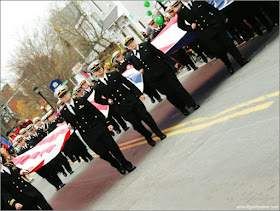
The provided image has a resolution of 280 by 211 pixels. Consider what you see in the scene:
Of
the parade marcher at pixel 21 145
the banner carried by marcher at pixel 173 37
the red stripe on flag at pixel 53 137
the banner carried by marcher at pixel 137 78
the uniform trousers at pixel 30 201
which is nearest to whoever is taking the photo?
the uniform trousers at pixel 30 201

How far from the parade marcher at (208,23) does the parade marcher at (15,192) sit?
208 inches

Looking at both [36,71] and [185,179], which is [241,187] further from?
[36,71]

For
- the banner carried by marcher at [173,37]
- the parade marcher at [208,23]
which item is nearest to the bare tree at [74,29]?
the banner carried by marcher at [173,37]

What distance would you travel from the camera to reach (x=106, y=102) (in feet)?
24.6

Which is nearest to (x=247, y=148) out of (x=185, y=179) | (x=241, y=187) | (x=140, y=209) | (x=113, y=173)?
(x=241, y=187)

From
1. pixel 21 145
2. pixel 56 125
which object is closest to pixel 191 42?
pixel 56 125

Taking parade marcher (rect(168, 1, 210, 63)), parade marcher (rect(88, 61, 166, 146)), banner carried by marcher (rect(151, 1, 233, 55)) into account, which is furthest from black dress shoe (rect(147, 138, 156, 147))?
parade marcher (rect(168, 1, 210, 63))

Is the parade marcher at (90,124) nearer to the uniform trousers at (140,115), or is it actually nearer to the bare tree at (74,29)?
the uniform trousers at (140,115)

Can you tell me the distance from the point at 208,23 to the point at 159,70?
174 cm

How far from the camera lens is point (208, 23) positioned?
26.9 feet

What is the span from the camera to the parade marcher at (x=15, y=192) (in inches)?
249

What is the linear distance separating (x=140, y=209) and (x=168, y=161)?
1.28 meters

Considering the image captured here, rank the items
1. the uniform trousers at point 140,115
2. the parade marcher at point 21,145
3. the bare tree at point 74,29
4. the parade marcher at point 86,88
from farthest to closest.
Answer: the bare tree at point 74,29
the parade marcher at point 21,145
the parade marcher at point 86,88
the uniform trousers at point 140,115

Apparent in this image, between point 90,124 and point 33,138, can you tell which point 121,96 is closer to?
point 90,124
